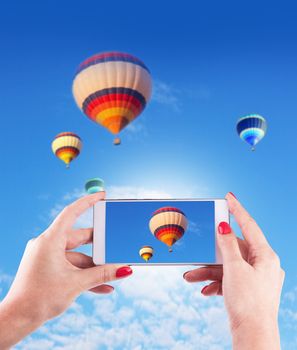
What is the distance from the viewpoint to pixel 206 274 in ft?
17.1

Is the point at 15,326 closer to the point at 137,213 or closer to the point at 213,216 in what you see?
the point at 137,213

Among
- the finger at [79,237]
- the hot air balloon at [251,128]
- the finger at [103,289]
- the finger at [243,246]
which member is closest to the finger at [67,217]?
the finger at [79,237]

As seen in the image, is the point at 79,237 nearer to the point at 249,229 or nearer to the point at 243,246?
the point at 243,246

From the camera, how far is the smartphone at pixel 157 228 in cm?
482

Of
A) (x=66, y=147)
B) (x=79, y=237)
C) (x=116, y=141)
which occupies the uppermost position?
(x=66, y=147)

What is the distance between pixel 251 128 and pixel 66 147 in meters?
12.2

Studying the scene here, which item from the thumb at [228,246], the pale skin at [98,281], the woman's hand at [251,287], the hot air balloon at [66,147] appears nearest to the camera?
the woman's hand at [251,287]

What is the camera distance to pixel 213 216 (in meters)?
4.87

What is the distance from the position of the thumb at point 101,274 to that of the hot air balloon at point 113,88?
49.9 feet

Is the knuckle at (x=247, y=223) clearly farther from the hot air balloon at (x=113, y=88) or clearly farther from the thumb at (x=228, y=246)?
the hot air balloon at (x=113, y=88)

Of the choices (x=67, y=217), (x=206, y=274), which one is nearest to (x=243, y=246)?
(x=206, y=274)

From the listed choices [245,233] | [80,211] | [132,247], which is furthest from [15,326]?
[245,233]

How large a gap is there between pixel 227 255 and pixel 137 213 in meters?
1.43

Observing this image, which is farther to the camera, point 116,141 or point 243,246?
point 116,141
